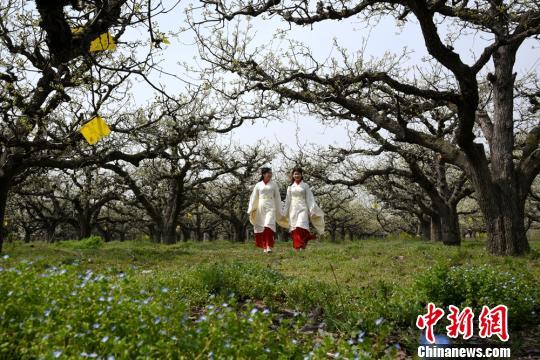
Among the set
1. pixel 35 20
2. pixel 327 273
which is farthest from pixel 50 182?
pixel 327 273

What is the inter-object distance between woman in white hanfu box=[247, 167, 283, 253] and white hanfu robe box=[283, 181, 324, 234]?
1.28 ft

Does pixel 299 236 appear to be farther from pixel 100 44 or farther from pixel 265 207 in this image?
pixel 100 44

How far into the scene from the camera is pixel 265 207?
12.4m

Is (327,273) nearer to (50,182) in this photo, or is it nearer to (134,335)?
(134,335)

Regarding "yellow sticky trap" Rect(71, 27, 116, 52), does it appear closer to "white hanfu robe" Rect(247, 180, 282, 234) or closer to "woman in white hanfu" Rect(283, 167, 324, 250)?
"white hanfu robe" Rect(247, 180, 282, 234)

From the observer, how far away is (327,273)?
7.09 meters

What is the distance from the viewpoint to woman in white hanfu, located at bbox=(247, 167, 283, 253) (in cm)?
1228

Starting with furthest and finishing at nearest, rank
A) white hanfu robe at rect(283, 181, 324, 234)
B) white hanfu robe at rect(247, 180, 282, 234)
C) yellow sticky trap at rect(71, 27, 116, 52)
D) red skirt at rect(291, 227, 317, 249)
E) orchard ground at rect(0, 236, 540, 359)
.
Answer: white hanfu robe at rect(247, 180, 282, 234)
white hanfu robe at rect(283, 181, 324, 234)
red skirt at rect(291, 227, 317, 249)
yellow sticky trap at rect(71, 27, 116, 52)
orchard ground at rect(0, 236, 540, 359)

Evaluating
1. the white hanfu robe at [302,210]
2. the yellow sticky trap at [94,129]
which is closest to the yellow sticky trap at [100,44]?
the yellow sticky trap at [94,129]

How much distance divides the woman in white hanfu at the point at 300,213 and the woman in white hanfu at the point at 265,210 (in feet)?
1.27

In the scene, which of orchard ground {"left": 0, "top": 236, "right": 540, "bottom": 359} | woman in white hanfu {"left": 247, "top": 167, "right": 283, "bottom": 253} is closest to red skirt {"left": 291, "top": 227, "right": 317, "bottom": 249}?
woman in white hanfu {"left": 247, "top": 167, "right": 283, "bottom": 253}

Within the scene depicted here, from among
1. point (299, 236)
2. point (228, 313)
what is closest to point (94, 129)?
point (228, 313)

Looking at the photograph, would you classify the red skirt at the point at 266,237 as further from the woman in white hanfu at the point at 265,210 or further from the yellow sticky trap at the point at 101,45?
the yellow sticky trap at the point at 101,45

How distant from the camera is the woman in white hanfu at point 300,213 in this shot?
1217 centimetres
